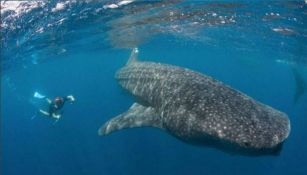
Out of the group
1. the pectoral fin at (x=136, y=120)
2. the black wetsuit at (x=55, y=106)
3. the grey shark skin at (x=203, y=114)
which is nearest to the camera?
the grey shark skin at (x=203, y=114)

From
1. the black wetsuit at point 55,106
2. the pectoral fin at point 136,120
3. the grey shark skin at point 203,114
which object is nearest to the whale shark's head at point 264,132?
the grey shark skin at point 203,114

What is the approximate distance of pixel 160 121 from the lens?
11.0 metres

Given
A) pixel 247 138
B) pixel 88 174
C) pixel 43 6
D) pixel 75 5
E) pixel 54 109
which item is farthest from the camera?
pixel 88 174

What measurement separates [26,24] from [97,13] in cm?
423

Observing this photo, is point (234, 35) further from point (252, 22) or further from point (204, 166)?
point (204, 166)

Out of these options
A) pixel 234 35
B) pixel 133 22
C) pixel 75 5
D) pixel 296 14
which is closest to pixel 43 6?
pixel 75 5

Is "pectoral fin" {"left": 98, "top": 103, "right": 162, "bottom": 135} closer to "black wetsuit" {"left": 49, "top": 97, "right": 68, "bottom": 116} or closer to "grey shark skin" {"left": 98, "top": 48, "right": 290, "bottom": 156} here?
"grey shark skin" {"left": 98, "top": 48, "right": 290, "bottom": 156}

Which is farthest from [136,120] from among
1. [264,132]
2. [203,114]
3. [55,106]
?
[55,106]

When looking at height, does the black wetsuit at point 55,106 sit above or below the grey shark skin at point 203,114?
below

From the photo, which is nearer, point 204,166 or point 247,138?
point 247,138

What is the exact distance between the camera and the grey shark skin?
8039mm

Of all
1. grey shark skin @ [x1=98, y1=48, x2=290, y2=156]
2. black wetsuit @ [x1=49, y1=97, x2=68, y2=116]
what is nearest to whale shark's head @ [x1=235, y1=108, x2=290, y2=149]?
grey shark skin @ [x1=98, y1=48, x2=290, y2=156]

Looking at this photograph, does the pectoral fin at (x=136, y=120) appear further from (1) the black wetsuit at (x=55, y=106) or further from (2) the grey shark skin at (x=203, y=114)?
(1) the black wetsuit at (x=55, y=106)

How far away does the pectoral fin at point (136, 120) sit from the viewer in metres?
11.3
